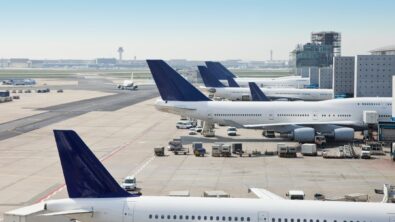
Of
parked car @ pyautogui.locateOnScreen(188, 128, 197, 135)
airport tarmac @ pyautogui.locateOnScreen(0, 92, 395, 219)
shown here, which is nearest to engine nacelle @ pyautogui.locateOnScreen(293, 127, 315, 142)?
airport tarmac @ pyautogui.locateOnScreen(0, 92, 395, 219)

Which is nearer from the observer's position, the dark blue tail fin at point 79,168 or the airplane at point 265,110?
the dark blue tail fin at point 79,168

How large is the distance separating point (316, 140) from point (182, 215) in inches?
1595

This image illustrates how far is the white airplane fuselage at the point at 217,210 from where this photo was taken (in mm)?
25125

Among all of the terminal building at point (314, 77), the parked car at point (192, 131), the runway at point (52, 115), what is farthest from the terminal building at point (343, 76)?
the terminal building at point (314, 77)

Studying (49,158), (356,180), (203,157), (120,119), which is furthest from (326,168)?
(120,119)

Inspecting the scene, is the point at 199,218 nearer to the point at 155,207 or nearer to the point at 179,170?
A: the point at 155,207

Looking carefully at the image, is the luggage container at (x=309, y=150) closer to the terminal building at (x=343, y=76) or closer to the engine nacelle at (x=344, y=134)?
the engine nacelle at (x=344, y=134)

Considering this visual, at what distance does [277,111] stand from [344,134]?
8.27 meters

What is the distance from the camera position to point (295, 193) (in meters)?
37.4

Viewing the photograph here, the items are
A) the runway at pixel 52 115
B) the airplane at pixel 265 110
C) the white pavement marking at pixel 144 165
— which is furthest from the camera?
the runway at pixel 52 115

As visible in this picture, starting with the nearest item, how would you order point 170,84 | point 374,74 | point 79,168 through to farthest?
point 79,168
point 170,84
point 374,74

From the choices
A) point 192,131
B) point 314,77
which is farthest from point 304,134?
point 314,77

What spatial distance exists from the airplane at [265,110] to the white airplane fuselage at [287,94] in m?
46.3

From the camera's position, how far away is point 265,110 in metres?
66.9
